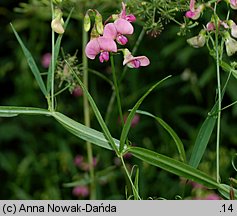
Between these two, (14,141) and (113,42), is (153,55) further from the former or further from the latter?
(113,42)

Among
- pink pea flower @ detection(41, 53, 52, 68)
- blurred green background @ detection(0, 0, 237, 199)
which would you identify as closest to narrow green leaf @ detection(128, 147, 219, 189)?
blurred green background @ detection(0, 0, 237, 199)

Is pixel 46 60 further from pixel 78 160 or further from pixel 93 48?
pixel 93 48

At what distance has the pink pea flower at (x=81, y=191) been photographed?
2.26 m

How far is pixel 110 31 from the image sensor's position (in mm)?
1024

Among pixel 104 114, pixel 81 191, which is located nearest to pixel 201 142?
pixel 81 191

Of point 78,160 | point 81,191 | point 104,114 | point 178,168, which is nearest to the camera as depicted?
point 178,168

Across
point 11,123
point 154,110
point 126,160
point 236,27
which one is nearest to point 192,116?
point 154,110

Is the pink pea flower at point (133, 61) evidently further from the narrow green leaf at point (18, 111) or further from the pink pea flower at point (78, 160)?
the pink pea flower at point (78, 160)

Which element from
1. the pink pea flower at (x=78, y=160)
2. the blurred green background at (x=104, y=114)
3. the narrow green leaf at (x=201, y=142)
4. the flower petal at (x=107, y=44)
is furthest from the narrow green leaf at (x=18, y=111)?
the pink pea flower at (x=78, y=160)

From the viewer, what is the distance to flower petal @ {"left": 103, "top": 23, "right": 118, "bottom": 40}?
3.34ft

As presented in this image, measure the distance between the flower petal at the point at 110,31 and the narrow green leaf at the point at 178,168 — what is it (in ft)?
0.61

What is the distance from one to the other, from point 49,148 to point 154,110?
475 millimetres

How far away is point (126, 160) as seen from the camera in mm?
2584

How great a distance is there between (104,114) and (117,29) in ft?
5.46
